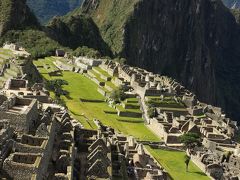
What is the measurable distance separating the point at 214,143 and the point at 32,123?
38734 millimetres

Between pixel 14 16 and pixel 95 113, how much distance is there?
264 feet

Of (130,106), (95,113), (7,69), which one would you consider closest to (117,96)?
(130,106)

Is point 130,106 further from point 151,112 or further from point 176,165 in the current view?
point 176,165

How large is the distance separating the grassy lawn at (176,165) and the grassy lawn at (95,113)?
4526 millimetres

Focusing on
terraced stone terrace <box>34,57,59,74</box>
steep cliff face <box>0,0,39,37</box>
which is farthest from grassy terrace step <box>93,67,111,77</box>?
steep cliff face <box>0,0,39,37</box>

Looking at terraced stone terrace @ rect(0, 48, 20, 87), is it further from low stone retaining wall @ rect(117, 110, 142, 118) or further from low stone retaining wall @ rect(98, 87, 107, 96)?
low stone retaining wall @ rect(117, 110, 142, 118)

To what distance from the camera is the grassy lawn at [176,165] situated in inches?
2065

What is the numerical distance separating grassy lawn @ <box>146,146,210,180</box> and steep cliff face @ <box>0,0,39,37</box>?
3292 inches

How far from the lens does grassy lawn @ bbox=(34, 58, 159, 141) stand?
64.2 m

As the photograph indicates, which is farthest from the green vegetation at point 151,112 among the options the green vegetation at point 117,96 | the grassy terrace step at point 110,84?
the grassy terrace step at point 110,84

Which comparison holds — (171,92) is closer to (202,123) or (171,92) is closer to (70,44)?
(202,123)

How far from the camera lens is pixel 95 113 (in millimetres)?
68500

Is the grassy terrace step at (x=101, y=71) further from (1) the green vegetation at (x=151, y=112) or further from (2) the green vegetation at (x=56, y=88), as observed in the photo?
(1) the green vegetation at (x=151, y=112)

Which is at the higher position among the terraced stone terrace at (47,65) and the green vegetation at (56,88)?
the terraced stone terrace at (47,65)
